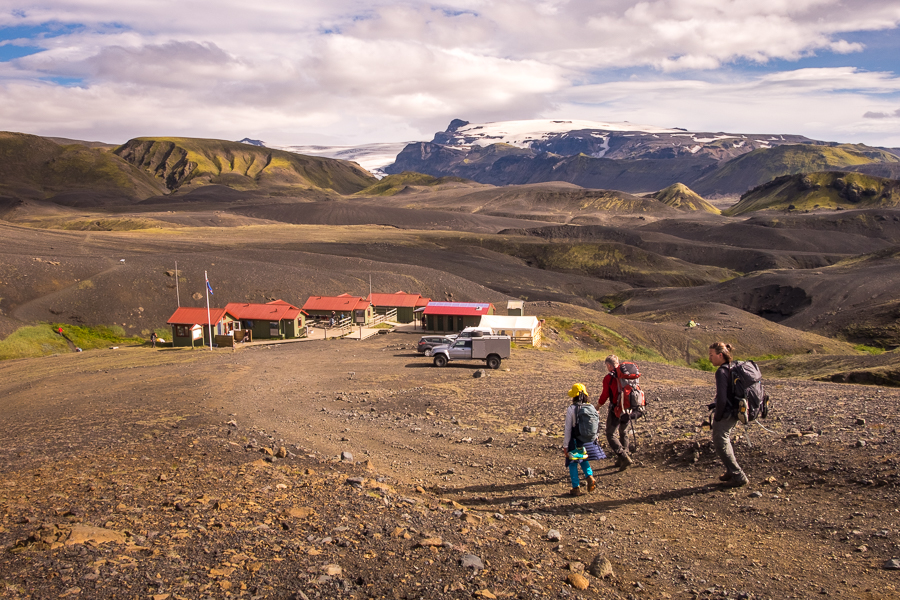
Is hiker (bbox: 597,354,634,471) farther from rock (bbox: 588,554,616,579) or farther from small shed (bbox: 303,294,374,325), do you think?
small shed (bbox: 303,294,374,325)

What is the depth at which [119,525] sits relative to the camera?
906 cm

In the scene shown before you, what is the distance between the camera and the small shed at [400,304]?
181 feet

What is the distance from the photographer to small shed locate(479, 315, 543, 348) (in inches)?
1512

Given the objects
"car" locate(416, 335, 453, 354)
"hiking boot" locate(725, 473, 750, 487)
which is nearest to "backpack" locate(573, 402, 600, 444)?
"hiking boot" locate(725, 473, 750, 487)

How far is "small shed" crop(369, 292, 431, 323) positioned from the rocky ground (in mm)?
36242

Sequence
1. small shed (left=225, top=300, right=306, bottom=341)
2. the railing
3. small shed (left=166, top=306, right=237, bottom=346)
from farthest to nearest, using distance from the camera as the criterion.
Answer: the railing, small shed (left=225, top=300, right=306, bottom=341), small shed (left=166, top=306, right=237, bottom=346)

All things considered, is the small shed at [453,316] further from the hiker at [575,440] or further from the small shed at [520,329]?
the hiker at [575,440]

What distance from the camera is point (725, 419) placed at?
1058 centimetres

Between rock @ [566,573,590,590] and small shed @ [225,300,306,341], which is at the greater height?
rock @ [566,573,590,590]

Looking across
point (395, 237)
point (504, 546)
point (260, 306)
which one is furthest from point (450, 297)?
point (395, 237)

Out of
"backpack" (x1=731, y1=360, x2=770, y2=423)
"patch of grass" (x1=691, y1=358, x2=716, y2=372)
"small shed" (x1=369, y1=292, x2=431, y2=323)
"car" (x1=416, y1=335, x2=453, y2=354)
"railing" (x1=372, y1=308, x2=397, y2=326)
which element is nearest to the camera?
"backpack" (x1=731, y1=360, x2=770, y2=423)

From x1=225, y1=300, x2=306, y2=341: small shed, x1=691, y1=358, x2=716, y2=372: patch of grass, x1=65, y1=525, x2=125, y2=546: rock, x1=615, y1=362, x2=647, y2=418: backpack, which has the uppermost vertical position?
x1=615, y1=362, x2=647, y2=418: backpack

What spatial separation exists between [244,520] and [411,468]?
4.19 m

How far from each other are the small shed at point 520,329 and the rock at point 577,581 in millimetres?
29995
